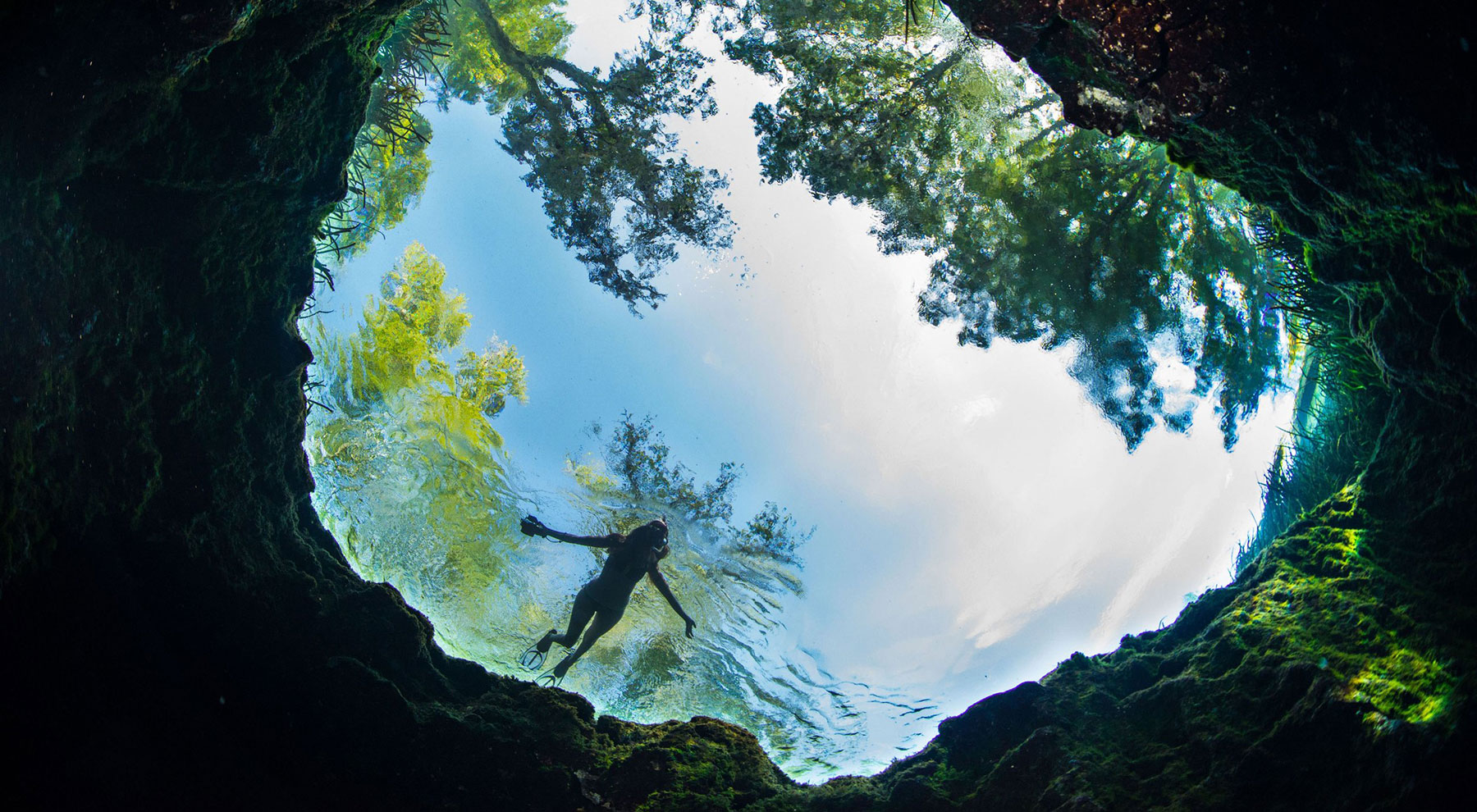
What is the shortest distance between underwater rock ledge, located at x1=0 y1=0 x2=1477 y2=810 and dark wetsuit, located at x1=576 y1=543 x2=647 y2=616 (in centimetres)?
424

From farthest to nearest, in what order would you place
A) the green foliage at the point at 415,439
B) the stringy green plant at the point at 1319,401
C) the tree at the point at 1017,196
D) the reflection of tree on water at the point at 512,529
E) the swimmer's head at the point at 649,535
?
the reflection of tree on water at the point at 512,529 → the green foliage at the point at 415,439 → the swimmer's head at the point at 649,535 → the tree at the point at 1017,196 → the stringy green plant at the point at 1319,401

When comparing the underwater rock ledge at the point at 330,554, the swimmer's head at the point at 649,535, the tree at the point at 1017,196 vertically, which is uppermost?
the tree at the point at 1017,196

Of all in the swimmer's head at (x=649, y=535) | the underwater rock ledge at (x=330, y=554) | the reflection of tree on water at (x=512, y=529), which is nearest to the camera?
the underwater rock ledge at (x=330, y=554)

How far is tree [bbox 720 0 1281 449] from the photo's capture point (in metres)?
7.81

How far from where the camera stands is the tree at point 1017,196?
781cm

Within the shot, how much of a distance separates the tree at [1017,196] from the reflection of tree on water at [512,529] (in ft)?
22.9

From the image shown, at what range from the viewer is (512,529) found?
49.8 feet

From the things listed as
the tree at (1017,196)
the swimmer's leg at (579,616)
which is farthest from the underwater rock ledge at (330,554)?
the swimmer's leg at (579,616)

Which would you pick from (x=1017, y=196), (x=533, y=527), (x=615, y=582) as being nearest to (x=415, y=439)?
(x=615, y=582)

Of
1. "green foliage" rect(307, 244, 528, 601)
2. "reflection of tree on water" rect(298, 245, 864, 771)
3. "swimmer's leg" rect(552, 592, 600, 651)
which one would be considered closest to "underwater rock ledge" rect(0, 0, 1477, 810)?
"swimmer's leg" rect(552, 592, 600, 651)

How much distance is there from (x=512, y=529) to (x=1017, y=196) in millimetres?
14400

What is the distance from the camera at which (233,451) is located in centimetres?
458

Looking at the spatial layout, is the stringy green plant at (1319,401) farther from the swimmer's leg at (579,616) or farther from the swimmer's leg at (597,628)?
the swimmer's leg at (579,616)

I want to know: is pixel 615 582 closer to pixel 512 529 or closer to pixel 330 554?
pixel 330 554
